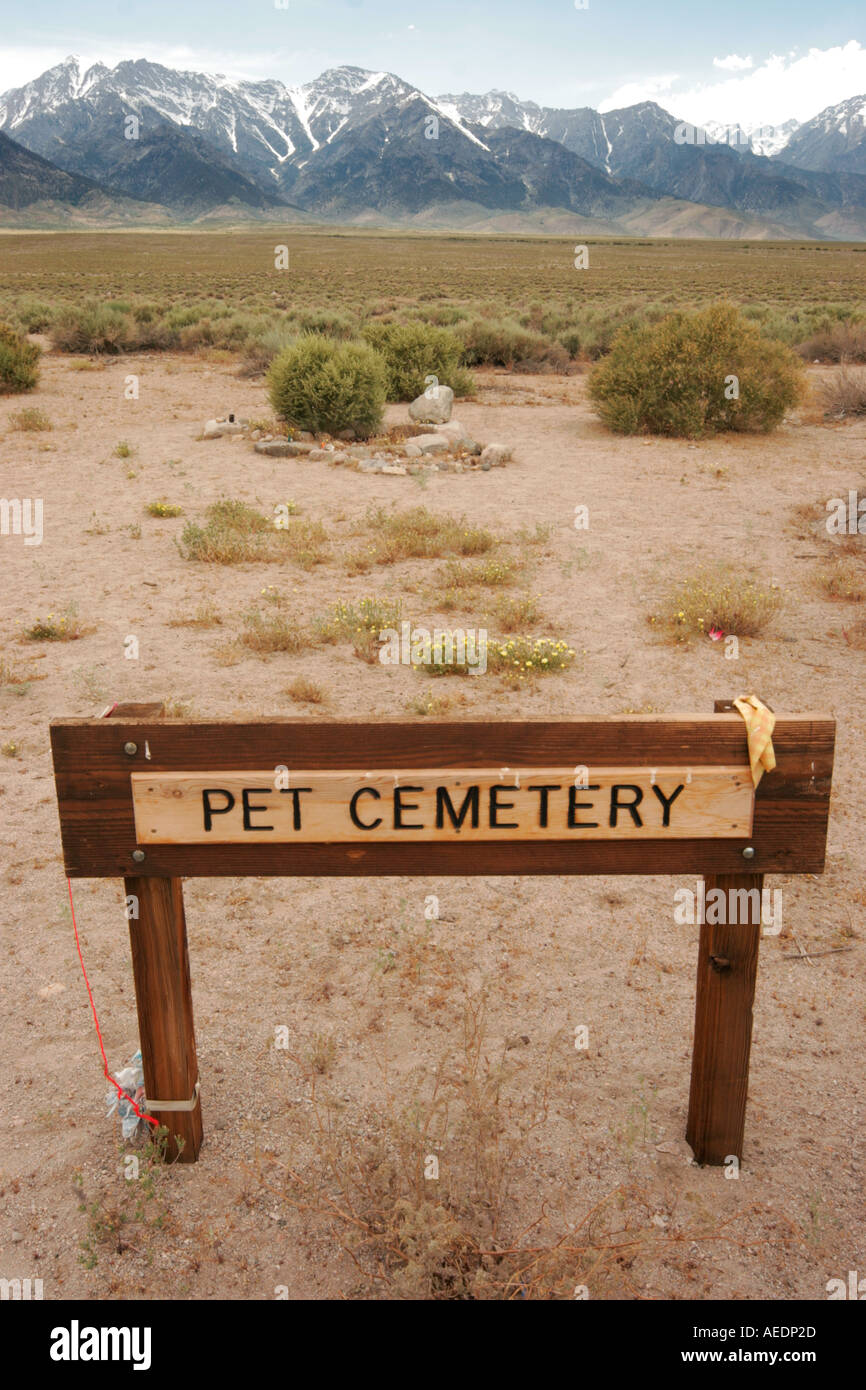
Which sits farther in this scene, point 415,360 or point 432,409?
point 415,360

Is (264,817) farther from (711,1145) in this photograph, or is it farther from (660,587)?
(660,587)

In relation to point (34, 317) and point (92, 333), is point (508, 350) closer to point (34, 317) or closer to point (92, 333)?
point (92, 333)

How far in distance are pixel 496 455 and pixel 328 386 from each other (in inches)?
110

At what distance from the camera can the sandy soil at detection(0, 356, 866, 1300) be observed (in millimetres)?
2688

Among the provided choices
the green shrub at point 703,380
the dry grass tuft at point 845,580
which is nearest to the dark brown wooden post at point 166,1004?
the dry grass tuft at point 845,580

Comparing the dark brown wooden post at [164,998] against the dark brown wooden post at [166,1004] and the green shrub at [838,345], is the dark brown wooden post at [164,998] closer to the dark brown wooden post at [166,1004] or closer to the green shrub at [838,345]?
the dark brown wooden post at [166,1004]

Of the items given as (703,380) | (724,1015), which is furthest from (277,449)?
(724,1015)

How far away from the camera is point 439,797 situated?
8.00 ft

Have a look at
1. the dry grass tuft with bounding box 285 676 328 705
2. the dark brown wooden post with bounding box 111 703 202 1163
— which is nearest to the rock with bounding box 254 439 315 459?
the dry grass tuft with bounding box 285 676 328 705

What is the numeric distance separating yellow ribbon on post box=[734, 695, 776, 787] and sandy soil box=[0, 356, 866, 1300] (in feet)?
1.82

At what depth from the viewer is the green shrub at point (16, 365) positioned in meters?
17.0

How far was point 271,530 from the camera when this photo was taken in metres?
10.0

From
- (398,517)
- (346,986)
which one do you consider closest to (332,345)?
(398,517)

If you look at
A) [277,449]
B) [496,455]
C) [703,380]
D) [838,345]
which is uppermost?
[838,345]
